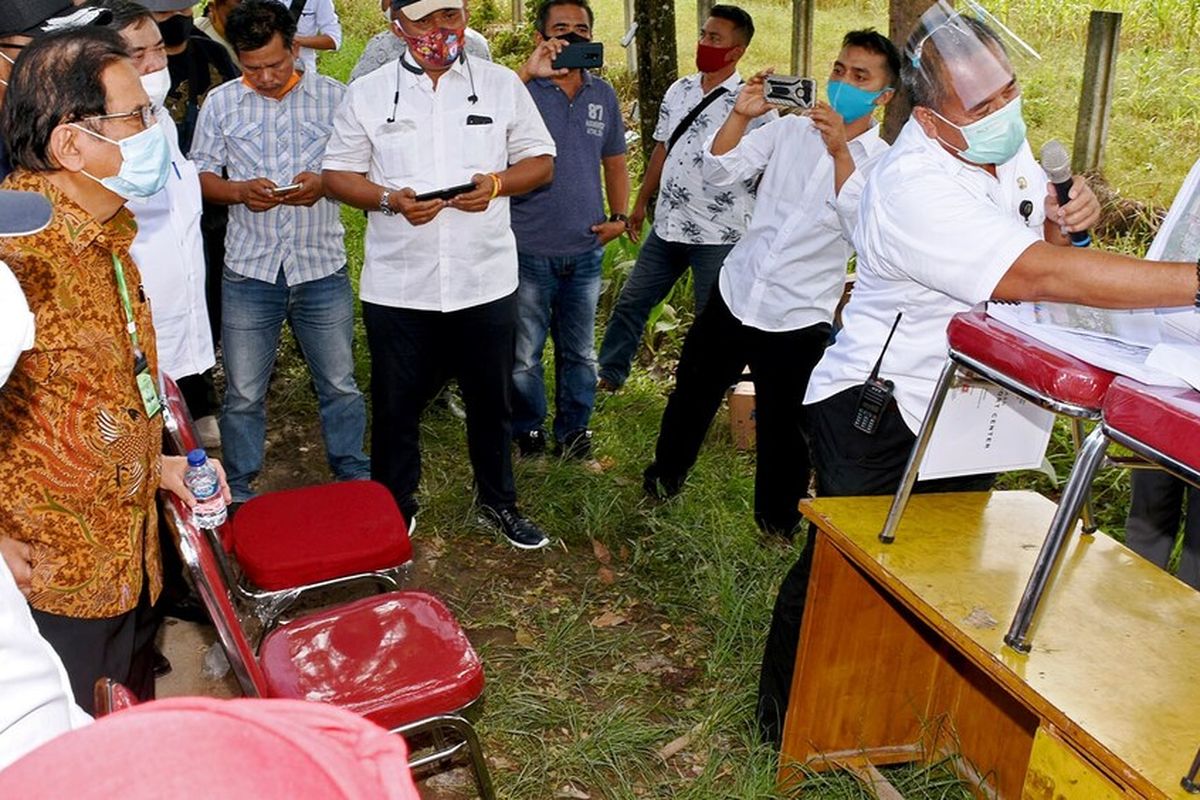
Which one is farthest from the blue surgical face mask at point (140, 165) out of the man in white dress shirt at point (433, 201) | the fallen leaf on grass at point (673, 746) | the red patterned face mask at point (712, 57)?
the red patterned face mask at point (712, 57)

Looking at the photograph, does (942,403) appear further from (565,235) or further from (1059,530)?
(565,235)

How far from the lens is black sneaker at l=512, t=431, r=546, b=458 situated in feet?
14.9

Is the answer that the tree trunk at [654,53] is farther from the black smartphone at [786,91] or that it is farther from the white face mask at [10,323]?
the white face mask at [10,323]

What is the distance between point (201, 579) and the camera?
6.86 ft

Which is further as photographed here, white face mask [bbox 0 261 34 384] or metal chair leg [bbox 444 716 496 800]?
metal chair leg [bbox 444 716 496 800]

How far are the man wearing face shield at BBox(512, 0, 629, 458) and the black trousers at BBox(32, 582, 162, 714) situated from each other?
7.77 feet

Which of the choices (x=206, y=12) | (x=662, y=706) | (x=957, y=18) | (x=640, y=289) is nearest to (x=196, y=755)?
(x=957, y=18)

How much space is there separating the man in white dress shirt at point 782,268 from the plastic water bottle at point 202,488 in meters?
1.97

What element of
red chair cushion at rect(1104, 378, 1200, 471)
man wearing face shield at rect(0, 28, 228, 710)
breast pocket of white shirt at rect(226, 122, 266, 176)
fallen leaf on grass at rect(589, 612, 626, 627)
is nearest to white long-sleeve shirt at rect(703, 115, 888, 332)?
fallen leaf on grass at rect(589, 612, 626, 627)

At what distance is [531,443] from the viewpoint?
14.9 feet

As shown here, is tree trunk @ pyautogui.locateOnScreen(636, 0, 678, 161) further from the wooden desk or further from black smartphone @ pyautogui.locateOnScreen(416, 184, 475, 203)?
the wooden desk

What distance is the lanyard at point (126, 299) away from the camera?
81.4 inches

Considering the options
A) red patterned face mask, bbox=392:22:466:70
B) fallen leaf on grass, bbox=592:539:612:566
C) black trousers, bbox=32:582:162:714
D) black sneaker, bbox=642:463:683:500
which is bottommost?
fallen leaf on grass, bbox=592:539:612:566

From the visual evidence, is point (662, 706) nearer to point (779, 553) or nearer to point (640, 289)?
point (779, 553)
